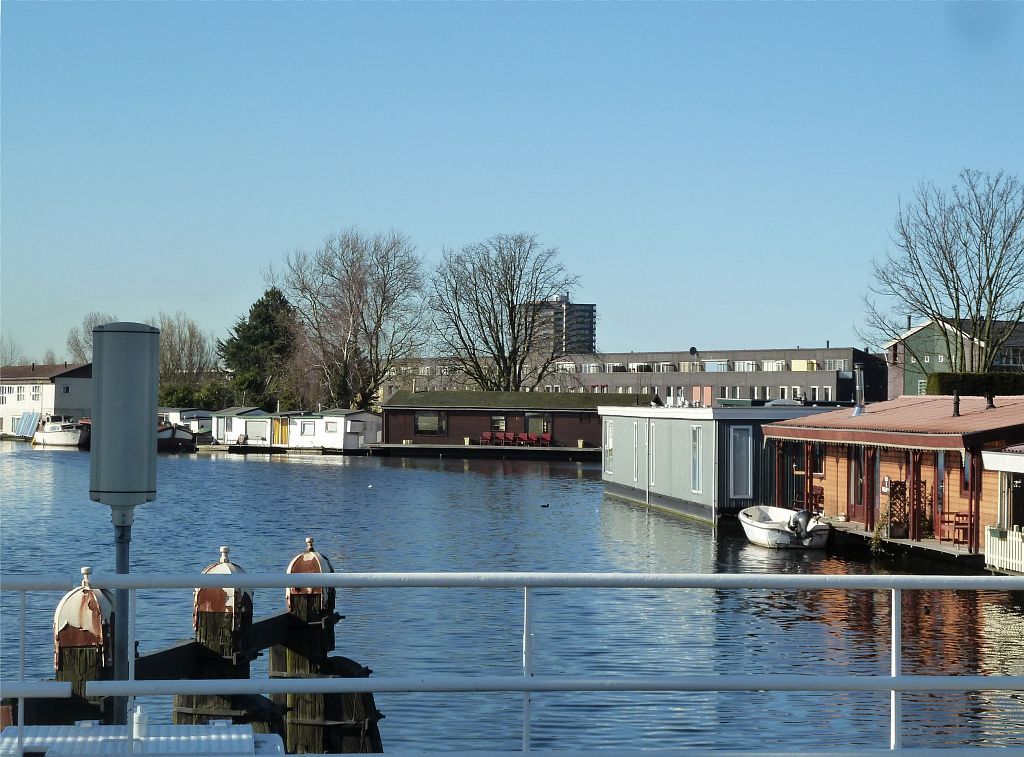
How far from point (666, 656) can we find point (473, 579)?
1368 centimetres

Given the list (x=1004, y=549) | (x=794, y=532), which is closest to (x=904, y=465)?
(x=794, y=532)

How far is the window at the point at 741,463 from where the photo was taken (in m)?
42.6

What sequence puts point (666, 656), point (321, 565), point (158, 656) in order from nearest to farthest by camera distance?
point (158, 656)
point (321, 565)
point (666, 656)

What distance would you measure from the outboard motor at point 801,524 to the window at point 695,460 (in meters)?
8.61

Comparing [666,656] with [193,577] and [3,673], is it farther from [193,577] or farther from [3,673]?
[193,577]

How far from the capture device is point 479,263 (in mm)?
99625

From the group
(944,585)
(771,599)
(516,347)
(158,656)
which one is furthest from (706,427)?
(516,347)

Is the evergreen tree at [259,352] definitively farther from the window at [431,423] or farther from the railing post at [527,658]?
the railing post at [527,658]

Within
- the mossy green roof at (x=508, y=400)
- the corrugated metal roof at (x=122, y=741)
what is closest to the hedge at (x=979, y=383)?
the mossy green roof at (x=508, y=400)

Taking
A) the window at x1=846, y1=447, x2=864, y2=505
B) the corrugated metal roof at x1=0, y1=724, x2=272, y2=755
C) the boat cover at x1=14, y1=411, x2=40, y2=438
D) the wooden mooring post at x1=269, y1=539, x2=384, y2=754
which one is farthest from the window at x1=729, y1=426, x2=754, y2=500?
the boat cover at x1=14, y1=411, x2=40, y2=438

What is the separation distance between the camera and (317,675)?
14773mm

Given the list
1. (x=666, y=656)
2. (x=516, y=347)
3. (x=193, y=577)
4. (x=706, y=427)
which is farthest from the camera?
(x=516, y=347)

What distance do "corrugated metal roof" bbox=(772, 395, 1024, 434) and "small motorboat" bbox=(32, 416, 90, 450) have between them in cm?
7861

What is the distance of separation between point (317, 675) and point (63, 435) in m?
100
